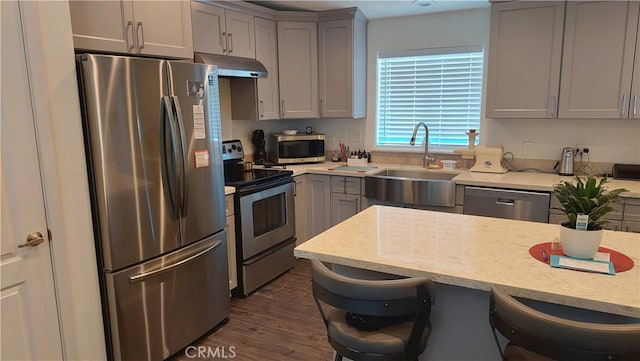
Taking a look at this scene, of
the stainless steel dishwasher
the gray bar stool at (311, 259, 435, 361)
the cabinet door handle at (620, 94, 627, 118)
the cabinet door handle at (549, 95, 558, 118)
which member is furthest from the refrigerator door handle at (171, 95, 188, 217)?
the cabinet door handle at (620, 94, 627, 118)

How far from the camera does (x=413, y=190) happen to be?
355 cm

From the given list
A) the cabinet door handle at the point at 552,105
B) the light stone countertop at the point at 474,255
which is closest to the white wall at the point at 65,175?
the light stone countertop at the point at 474,255

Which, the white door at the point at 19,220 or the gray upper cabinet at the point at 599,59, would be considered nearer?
the white door at the point at 19,220

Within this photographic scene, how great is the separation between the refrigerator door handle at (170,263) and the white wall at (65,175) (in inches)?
8.6

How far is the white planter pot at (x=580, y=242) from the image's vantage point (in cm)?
153

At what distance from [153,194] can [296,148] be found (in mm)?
2143

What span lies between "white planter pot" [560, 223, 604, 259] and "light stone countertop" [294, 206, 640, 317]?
0.12 meters

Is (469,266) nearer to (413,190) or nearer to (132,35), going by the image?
(413,190)

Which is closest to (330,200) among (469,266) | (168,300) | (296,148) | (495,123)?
(296,148)

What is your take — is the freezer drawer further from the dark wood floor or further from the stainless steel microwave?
the stainless steel microwave

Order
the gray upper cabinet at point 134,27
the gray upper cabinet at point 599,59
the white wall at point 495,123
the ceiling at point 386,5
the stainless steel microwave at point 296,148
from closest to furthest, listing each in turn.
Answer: the gray upper cabinet at point 134,27, the gray upper cabinet at point 599,59, the white wall at point 495,123, the ceiling at point 386,5, the stainless steel microwave at point 296,148

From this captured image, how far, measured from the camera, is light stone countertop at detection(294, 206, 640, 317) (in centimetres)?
134

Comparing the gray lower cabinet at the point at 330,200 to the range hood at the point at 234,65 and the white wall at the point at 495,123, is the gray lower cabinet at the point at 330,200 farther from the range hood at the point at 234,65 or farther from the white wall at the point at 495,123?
the range hood at the point at 234,65

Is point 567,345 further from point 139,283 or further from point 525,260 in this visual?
point 139,283
